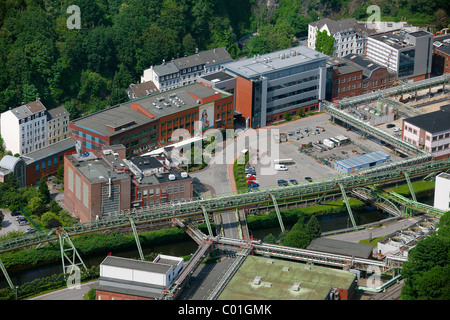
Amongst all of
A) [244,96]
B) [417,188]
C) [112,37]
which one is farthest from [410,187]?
[112,37]

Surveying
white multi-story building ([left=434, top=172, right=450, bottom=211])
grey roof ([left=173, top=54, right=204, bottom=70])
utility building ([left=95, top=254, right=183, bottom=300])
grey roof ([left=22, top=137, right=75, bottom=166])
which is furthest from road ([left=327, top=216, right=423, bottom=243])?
grey roof ([left=173, top=54, right=204, bottom=70])

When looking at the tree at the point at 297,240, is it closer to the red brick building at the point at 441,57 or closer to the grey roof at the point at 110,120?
the grey roof at the point at 110,120

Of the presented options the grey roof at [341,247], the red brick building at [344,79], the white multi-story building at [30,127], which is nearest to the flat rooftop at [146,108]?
the white multi-story building at [30,127]

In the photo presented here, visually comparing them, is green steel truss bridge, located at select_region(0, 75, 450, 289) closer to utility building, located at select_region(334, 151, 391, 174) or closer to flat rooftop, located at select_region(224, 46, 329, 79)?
utility building, located at select_region(334, 151, 391, 174)

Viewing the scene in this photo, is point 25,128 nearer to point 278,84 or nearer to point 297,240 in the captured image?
point 278,84

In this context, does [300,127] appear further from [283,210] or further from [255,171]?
[283,210]

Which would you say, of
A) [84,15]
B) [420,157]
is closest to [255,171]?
[420,157]
